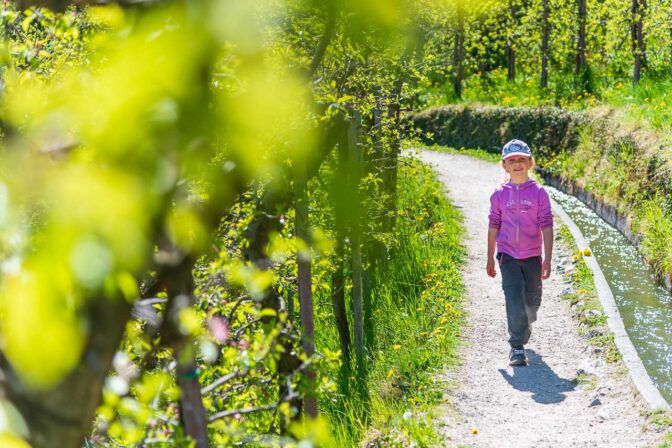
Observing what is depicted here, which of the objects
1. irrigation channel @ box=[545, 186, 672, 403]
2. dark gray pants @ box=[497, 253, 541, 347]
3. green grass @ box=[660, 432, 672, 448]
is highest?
dark gray pants @ box=[497, 253, 541, 347]

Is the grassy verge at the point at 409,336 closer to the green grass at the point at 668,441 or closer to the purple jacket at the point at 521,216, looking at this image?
the purple jacket at the point at 521,216

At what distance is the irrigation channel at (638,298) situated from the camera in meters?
7.12

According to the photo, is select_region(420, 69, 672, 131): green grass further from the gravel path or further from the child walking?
the child walking

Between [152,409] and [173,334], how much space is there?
0.29 meters

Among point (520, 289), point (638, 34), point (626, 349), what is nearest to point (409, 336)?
point (520, 289)

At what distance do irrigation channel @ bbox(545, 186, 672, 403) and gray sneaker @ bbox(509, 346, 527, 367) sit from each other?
1.08 metres

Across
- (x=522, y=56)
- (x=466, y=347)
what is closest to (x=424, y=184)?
(x=466, y=347)

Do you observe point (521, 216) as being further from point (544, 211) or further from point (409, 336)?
point (409, 336)

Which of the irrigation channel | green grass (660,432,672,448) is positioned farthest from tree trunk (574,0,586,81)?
green grass (660,432,672,448)

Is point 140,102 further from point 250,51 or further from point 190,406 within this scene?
point 190,406

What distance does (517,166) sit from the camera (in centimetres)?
634

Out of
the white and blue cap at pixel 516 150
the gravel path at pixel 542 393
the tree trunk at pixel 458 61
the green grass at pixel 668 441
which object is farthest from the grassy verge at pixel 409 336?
the tree trunk at pixel 458 61

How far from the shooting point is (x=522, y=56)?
30.0 meters

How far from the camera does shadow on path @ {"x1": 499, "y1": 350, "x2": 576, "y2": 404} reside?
6195mm
